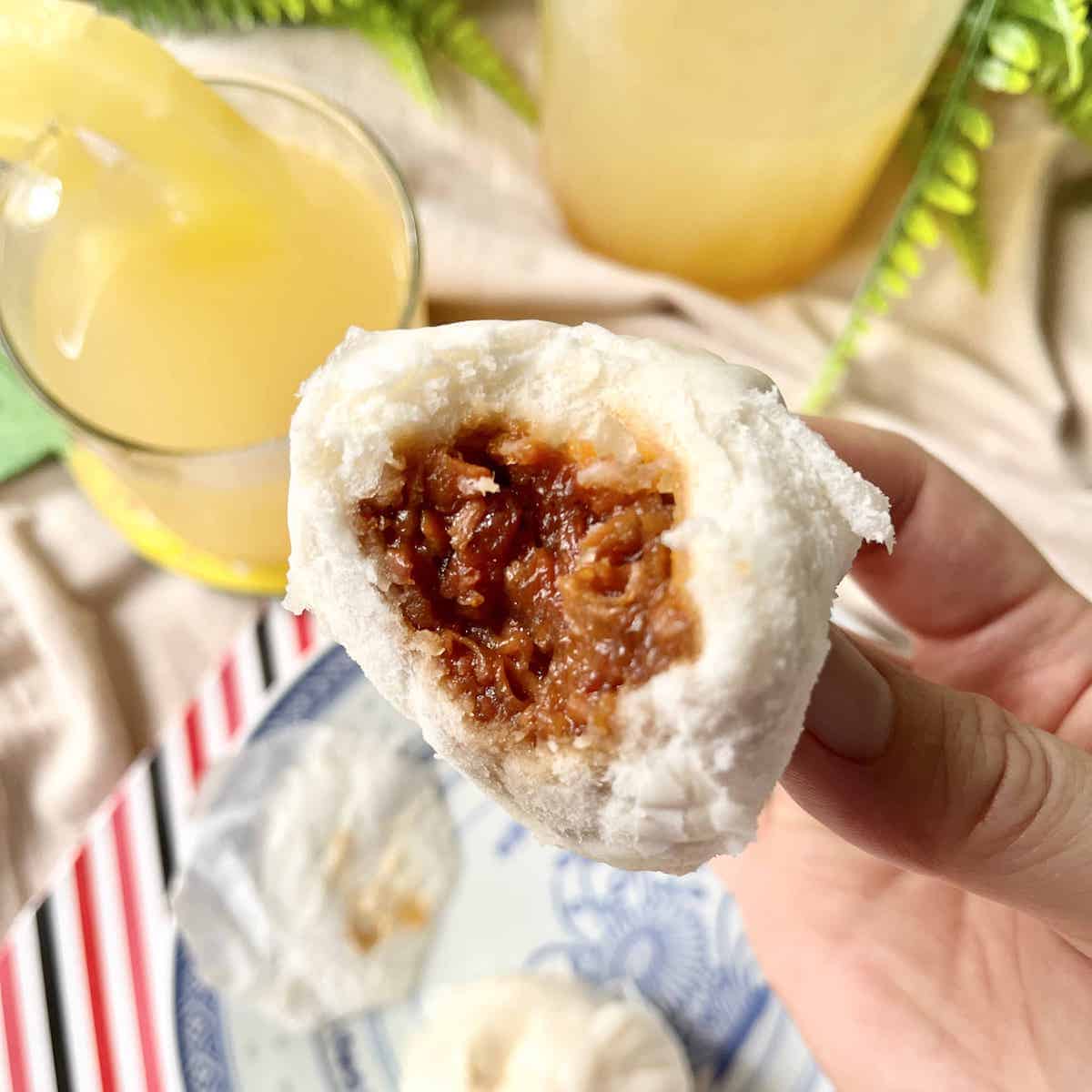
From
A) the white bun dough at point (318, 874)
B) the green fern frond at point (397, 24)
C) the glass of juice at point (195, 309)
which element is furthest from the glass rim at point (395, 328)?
the white bun dough at point (318, 874)

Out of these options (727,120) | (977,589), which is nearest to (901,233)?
(727,120)

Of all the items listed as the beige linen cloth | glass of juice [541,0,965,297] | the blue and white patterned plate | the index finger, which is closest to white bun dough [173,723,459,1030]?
the blue and white patterned plate

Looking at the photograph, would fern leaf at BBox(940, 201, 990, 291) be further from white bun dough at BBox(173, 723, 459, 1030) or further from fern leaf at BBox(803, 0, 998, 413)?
white bun dough at BBox(173, 723, 459, 1030)

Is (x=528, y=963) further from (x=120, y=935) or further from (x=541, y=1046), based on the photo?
(x=120, y=935)

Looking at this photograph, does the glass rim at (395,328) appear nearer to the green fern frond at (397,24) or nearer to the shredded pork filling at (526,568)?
the green fern frond at (397,24)

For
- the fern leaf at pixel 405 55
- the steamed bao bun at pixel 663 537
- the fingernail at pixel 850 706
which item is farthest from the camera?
the fern leaf at pixel 405 55

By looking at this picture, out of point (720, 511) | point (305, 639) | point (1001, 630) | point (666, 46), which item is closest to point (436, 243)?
point (666, 46)
